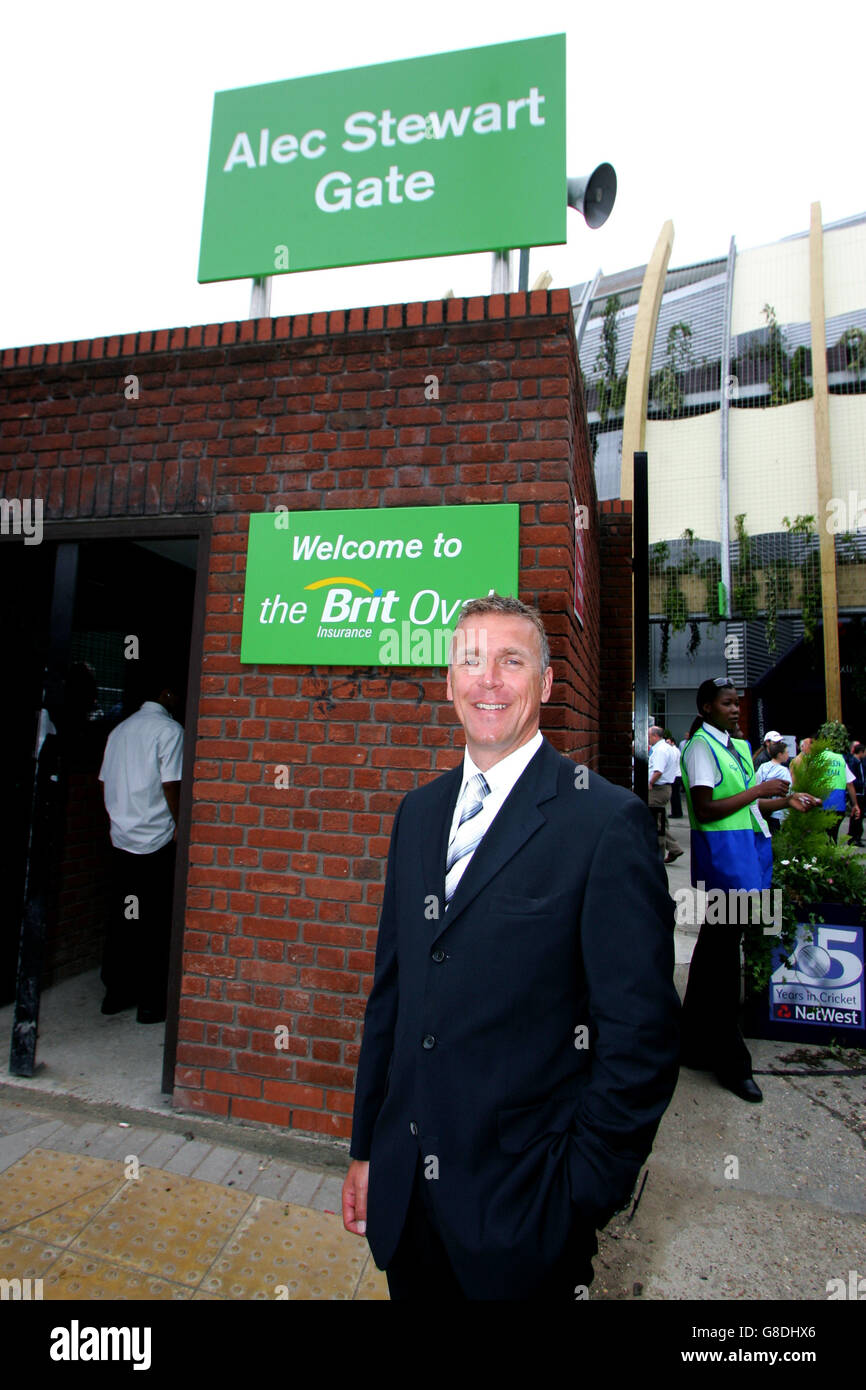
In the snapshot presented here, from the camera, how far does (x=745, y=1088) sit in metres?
3.43

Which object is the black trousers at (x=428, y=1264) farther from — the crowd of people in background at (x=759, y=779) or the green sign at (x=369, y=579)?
the crowd of people in background at (x=759, y=779)

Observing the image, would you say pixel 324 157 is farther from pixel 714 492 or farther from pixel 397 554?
pixel 714 492

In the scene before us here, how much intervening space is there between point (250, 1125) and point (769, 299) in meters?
28.0

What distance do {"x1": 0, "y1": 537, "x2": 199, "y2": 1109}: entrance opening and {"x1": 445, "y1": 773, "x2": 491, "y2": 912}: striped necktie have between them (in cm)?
199

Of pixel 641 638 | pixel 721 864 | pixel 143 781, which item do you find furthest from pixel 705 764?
pixel 143 781

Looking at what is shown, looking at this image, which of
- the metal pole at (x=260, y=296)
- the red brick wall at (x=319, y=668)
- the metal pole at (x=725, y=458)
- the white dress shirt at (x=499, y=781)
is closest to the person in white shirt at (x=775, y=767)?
the red brick wall at (x=319, y=668)

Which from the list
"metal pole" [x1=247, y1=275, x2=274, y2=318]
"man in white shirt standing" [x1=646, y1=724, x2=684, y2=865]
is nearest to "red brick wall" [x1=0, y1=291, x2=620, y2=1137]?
"metal pole" [x1=247, y1=275, x2=274, y2=318]

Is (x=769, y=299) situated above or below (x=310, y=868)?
above

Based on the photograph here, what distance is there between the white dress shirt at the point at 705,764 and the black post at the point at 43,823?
330cm

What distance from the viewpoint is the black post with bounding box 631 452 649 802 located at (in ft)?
11.7

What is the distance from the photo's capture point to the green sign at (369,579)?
282 cm

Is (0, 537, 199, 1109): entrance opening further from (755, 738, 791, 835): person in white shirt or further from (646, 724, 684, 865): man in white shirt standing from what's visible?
(755, 738, 791, 835): person in white shirt

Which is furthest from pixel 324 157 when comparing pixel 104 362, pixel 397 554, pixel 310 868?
pixel 310 868

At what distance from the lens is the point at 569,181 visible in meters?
3.33
